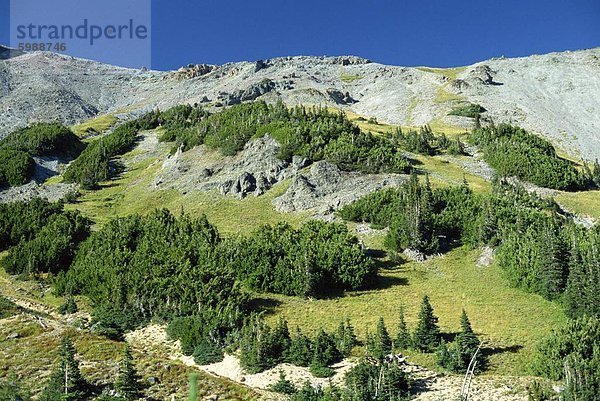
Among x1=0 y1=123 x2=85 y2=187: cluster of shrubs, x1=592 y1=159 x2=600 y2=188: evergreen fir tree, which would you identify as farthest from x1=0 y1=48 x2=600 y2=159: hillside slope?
x1=0 y1=123 x2=85 y2=187: cluster of shrubs

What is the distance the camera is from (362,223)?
167ft

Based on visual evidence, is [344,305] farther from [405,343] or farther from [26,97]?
[26,97]

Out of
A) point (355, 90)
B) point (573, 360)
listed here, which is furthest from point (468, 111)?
point (573, 360)

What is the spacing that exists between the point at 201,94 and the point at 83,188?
246ft

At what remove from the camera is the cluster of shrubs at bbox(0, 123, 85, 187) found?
7256cm

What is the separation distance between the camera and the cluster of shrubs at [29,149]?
72.6 metres

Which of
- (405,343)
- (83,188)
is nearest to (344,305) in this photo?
(405,343)

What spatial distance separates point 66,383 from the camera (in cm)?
1728

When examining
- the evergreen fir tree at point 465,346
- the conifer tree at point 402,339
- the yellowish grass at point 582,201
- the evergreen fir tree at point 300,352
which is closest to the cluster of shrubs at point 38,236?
the evergreen fir tree at point 300,352

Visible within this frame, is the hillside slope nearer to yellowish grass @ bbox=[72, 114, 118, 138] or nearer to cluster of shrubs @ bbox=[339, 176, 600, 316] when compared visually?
yellowish grass @ bbox=[72, 114, 118, 138]

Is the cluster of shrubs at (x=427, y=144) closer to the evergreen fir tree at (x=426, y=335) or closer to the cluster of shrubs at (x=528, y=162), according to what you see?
the cluster of shrubs at (x=528, y=162)

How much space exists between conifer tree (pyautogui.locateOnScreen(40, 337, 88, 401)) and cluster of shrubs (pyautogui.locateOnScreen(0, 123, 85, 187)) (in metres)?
62.8

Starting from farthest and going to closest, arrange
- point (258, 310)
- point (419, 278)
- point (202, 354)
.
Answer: point (419, 278) < point (258, 310) < point (202, 354)

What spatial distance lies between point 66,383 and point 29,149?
7716 cm
